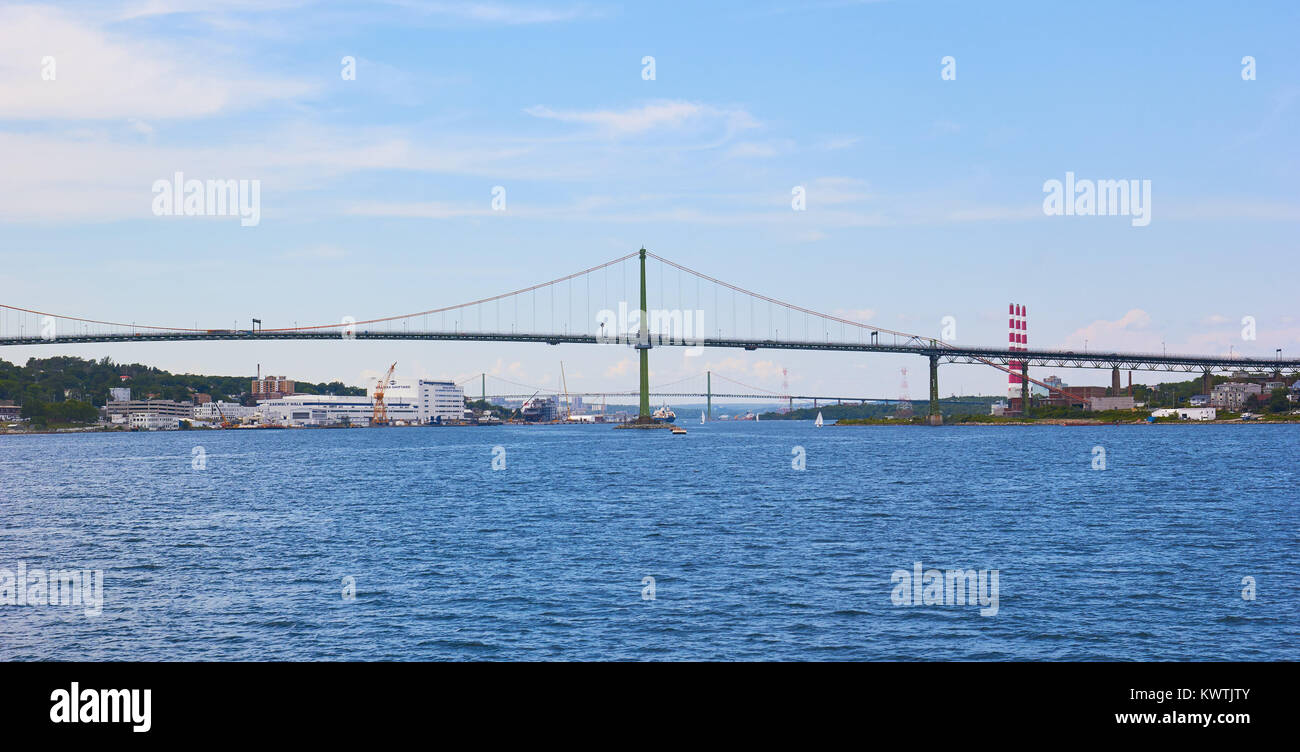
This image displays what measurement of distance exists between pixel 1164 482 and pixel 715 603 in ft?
141

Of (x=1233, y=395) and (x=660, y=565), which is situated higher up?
(x=1233, y=395)

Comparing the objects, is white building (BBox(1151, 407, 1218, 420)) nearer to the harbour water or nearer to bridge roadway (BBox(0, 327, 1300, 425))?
bridge roadway (BBox(0, 327, 1300, 425))

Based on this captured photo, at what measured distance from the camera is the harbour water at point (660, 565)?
1897 cm

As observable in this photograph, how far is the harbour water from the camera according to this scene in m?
19.0

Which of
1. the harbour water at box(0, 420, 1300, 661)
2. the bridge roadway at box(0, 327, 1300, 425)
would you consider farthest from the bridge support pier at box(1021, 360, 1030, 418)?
the harbour water at box(0, 420, 1300, 661)

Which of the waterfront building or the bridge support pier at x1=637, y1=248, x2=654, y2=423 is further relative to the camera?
the waterfront building

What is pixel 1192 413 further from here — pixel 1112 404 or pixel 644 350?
pixel 644 350

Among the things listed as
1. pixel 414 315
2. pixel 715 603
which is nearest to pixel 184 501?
pixel 715 603

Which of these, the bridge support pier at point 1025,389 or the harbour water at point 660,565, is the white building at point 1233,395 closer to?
the bridge support pier at point 1025,389

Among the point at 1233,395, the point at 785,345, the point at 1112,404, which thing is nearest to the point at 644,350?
the point at 785,345

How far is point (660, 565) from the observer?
90.7 ft
